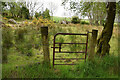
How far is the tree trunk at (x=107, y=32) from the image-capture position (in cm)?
506

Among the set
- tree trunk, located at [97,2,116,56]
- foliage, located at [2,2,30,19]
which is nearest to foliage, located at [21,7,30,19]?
foliage, located at [2,2,30,19]

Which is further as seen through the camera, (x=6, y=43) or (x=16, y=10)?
(x=16, y=10)

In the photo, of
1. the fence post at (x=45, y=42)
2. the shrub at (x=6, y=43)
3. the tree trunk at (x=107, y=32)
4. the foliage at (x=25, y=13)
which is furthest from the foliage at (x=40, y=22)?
the tree trunk at (x=107, y=32)

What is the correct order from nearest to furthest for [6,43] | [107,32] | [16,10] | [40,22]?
[6,43]
[107,32]
[16,10]
[40,22]

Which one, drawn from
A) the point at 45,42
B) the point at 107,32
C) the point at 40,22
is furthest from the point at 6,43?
the point at 107,32

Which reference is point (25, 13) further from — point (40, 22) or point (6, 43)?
point (6, 43)

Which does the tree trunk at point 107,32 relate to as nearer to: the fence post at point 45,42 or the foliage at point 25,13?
the fence post at point 45,42

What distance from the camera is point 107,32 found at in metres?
5.27

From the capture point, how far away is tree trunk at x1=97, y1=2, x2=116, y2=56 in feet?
16.6

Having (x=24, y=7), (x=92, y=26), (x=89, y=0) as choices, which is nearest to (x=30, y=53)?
(x=24, y=7)

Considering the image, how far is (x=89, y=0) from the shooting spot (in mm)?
5336

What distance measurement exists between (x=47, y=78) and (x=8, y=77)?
1.15 metres

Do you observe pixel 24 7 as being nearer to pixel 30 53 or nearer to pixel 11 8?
pixel 11 8

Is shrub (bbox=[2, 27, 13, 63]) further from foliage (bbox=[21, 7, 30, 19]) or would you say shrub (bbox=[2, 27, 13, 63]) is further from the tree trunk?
the tree trunk
